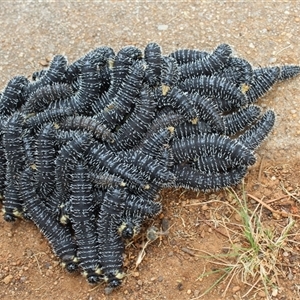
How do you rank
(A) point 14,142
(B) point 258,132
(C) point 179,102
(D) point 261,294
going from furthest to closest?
1. (B) point 258,132
2. (C) point 179,102
3. (A) point 14,142
4. (D) point 261,294

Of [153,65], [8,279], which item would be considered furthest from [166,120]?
[8,279]

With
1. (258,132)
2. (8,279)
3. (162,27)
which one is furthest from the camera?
(162,27)

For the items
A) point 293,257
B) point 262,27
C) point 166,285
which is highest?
point 262,27

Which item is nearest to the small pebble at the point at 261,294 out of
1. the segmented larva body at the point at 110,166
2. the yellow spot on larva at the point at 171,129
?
Result: the segmented larva body at the point at 110,166

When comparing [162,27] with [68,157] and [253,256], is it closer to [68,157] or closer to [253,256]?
[68,157]

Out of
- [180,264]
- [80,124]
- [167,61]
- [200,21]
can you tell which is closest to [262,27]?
[200,21]

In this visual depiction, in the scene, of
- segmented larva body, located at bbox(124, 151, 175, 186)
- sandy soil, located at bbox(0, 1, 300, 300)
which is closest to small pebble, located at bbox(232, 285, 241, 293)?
sandy soil, located at bbox(0, 1, 300, 300)

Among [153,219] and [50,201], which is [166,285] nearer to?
[153,219]
